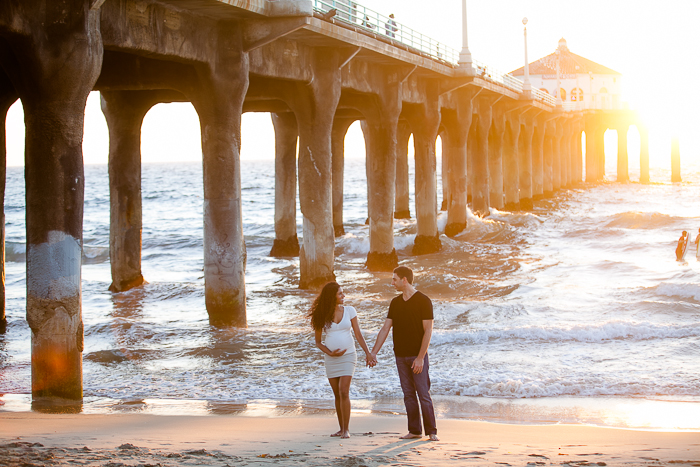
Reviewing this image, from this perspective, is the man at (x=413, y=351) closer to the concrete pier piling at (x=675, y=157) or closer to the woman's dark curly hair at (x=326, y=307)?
the woman's dark curly hair at (x=326, y=307)

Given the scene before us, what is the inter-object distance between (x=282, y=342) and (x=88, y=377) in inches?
110

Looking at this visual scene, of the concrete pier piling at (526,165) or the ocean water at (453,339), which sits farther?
the concrete pier piling at (526,165)

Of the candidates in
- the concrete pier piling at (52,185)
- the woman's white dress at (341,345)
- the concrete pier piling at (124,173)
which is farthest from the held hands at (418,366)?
the concrete pier piling at (124,173)

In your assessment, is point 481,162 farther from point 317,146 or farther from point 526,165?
point 317,146

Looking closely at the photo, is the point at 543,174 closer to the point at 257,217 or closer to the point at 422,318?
the point at 257,217

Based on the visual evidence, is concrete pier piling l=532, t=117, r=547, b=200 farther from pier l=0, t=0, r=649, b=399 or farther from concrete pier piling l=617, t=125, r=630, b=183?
concrete pier piling l=617, t=125, r=630, b=183

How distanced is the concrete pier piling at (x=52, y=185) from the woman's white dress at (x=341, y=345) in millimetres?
3329

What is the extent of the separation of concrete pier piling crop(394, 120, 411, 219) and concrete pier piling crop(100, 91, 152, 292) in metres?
15.8

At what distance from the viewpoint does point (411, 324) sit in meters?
5.89

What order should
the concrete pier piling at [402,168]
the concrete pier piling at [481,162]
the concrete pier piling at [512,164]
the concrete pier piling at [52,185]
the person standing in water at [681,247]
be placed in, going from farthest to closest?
the concrete pier piling at [512,164], the concrete pier piling at [402,168], the concrete pier piling at [481,162], the person standing in water at [681,247], the concrete pier piling at [52,185]

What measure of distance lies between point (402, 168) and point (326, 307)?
25.8 metres

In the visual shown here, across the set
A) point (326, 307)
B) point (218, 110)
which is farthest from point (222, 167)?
point (326, 307)

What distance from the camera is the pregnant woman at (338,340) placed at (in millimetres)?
5816

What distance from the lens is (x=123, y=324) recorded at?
12484 mm
